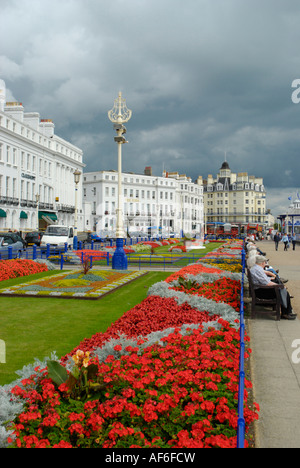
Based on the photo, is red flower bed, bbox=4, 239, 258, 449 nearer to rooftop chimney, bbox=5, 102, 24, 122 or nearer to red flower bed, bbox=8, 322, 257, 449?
red flower bed, bbox=8, 322, 257, 449

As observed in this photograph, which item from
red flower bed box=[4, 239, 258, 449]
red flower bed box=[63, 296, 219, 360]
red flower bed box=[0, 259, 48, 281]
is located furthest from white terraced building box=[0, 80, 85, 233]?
red flower bed box=[4, 239, 258, 449]

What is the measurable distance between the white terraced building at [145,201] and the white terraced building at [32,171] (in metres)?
19.3

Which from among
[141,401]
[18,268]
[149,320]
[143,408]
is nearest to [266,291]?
[149,320]

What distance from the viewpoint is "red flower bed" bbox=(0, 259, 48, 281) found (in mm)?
17422

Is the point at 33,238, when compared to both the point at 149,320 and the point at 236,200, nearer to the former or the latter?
the point at 149,320

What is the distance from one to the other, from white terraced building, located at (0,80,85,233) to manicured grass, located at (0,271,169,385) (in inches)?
1436

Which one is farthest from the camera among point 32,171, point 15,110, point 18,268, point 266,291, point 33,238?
point 32,171

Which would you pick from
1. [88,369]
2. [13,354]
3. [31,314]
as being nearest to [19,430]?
[88,369]

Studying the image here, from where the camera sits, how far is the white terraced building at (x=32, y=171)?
2002 inches

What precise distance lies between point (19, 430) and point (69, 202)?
70831mm

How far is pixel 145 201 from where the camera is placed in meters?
105

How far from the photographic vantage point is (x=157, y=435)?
3.97m

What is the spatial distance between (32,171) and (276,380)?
57.6 meters
